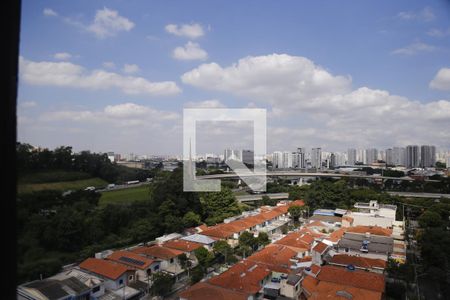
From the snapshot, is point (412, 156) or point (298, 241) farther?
point (412, 156)

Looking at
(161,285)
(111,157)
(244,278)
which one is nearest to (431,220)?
(244,278)

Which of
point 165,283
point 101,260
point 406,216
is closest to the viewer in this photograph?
point 165,283

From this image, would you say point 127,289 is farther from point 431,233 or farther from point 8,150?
point 431,233

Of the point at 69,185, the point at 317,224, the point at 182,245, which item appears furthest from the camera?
the point at 317,224

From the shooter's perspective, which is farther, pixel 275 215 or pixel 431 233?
pixel 275 215

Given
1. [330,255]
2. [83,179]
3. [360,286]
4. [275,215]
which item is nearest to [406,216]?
[275,215]

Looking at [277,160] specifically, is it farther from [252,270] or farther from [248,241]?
[252,270]
